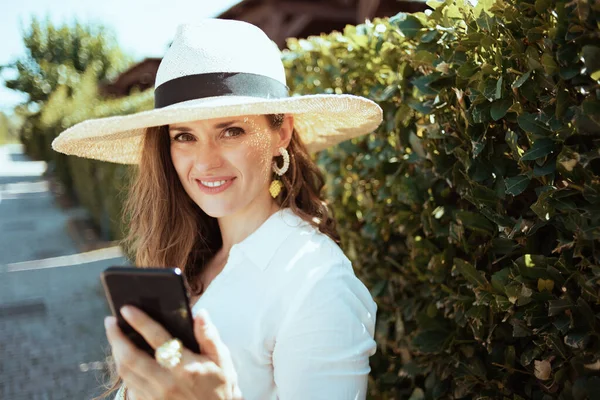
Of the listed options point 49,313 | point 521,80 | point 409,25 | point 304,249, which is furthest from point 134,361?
point 49,313

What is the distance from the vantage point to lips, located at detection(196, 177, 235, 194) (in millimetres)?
1846

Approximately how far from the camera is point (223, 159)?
6.04 ft

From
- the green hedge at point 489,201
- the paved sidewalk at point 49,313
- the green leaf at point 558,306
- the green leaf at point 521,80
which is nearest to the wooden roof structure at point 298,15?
the paved sidewalk at point 49,313

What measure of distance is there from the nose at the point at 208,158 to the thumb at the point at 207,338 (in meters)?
0.70

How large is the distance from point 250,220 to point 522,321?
3.02 ft

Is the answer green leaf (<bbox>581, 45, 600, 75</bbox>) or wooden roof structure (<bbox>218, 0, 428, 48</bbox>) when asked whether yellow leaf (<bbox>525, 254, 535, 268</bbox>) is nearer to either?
green leaf (<bbox>581, 45, 600, 75</bbox>)

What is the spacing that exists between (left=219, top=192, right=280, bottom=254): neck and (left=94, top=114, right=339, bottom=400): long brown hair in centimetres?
7

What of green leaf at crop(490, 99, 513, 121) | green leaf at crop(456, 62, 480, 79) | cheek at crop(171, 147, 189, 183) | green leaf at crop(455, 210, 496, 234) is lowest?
green leaf at crop(455, 210, 496, 234)

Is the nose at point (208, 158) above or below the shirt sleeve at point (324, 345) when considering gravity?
above

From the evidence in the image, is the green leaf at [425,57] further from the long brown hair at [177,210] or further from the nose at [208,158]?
the nose at [208,158]

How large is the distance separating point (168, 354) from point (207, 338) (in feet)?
0.28

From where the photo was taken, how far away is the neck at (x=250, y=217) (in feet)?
6.61

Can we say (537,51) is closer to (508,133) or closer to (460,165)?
(508,133)

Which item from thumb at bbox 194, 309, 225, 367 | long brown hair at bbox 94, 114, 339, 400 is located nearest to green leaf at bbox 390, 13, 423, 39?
long brown hair at bbox 94, 114, 339, 400
